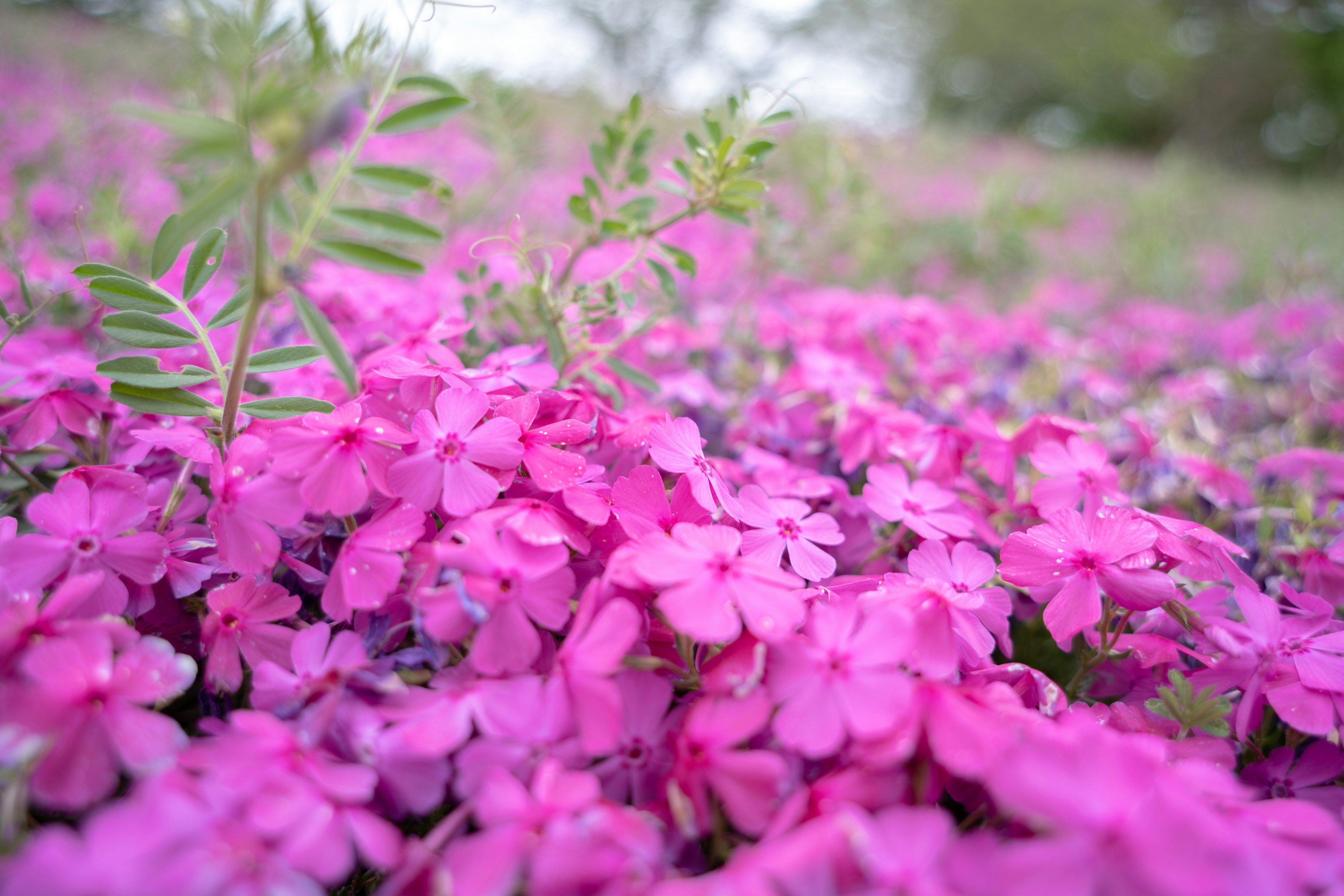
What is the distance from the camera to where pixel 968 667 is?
2.84 feet

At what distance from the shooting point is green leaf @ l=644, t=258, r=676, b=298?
128 centimetres

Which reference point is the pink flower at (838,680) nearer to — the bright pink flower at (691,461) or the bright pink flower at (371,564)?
the bright pink flower at (691,461)

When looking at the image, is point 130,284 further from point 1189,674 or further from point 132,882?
point 1189,674

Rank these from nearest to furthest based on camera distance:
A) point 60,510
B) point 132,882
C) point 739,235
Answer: point 132,882 < point 60,510 < point 739,235

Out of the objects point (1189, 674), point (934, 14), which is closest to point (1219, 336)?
point (1189, 674)

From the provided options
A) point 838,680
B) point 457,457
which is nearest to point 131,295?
point 457,457

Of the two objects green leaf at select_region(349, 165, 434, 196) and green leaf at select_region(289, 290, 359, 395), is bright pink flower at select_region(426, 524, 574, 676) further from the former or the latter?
green leaf at select_region(349, 165, 434, 196)

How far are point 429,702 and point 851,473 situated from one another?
36.1 inches

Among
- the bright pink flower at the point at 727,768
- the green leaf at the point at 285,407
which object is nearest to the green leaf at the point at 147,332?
the green leaf at the point at 285,407

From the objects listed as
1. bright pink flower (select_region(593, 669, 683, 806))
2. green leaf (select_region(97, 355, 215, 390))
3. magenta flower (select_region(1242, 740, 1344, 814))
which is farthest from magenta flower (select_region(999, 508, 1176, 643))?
green leaf (select_region(97, 355, 215, 390))

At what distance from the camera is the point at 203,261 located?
3.42 ft

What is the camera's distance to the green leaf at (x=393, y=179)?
863mm

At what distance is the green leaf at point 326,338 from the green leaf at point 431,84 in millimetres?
332

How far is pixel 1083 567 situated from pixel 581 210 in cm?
92
